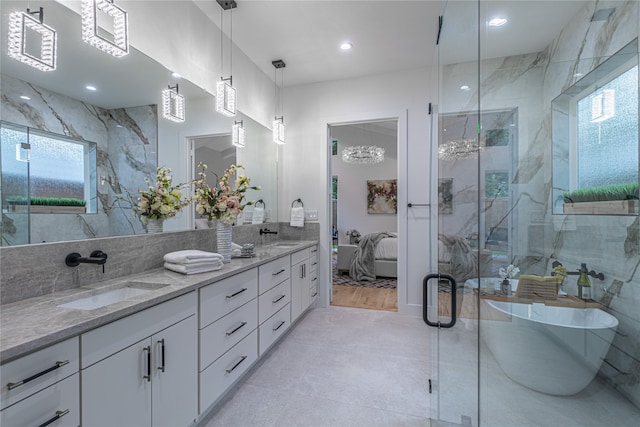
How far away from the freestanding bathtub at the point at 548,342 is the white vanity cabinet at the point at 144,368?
1.68 meters

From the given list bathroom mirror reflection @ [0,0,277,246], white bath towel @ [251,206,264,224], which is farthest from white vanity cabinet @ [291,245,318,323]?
bathroom mirror reflection @ [0,0,277,246]

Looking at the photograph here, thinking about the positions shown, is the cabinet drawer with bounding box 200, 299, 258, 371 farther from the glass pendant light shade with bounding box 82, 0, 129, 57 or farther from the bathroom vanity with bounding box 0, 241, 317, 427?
the glass pendant light shade with bounding box 82, 0, 129, 57

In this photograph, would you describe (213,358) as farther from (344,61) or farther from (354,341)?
(344,61)

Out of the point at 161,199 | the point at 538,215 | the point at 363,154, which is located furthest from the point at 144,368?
the point at 363,154

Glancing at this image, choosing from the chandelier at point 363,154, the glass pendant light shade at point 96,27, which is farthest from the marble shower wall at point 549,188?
the chandelier at point 363,154

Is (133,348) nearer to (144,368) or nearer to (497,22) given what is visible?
(144,368)

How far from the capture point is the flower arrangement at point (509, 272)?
2.13 metres

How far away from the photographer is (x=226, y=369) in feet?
5.43

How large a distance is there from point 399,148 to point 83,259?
10.2 feet

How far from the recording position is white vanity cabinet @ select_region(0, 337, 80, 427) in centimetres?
72

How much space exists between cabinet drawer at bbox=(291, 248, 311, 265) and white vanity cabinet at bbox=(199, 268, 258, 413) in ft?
2.42

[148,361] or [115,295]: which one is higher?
[115,295]

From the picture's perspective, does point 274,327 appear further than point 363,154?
No

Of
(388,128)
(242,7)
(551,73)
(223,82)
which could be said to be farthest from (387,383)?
(388,128)
